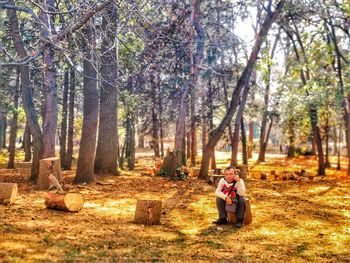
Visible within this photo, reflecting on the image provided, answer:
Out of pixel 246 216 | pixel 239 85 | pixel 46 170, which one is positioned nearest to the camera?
pixel 246 216

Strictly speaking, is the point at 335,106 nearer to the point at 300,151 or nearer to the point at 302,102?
the point at 302,102

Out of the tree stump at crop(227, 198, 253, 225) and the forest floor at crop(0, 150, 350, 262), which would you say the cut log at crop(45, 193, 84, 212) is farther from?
the tree stump at crop(227, 198, 253, 225)

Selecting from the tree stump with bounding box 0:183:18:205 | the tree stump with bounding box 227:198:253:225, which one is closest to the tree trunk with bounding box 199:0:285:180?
the tree stump with bounding box 227:198:253:225

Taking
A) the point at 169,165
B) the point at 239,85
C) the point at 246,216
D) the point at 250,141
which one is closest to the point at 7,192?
the point at 246,216

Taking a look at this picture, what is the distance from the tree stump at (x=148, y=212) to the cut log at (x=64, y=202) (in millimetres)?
1435

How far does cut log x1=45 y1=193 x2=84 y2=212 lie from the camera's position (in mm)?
8445

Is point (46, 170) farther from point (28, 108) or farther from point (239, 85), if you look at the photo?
point (239, 85)

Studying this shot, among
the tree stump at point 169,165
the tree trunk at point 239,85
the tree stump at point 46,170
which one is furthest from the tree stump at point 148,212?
the tree stump at point 169,165

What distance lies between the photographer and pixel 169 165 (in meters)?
17.1

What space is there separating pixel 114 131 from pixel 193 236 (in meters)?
9.41

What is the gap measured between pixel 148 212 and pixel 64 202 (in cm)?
184

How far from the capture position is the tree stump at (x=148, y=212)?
808 centimetres

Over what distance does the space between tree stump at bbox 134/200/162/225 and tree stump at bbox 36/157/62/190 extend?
398cm

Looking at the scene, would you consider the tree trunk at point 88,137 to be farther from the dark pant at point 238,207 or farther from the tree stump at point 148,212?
the dark pant at point 238,207
